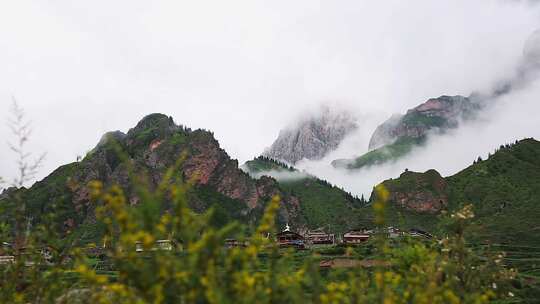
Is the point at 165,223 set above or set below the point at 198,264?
above

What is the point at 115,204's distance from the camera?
7.28 meters

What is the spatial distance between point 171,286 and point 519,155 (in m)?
216

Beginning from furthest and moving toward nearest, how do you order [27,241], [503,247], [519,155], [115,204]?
[519,155] < [503,247] < [27,241] < [115,204]

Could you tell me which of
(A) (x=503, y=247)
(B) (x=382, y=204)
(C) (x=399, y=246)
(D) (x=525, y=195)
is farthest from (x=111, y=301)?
(D) (x=525, y=195)

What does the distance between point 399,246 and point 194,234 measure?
35.2 feet

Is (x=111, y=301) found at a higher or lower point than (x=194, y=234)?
lower

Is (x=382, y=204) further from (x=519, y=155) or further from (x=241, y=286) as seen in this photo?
(x=519, y=155)

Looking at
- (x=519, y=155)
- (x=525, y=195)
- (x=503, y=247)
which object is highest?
(x=519, y=155)

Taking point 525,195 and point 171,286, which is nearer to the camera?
point 171,286

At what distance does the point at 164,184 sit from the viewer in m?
7.86

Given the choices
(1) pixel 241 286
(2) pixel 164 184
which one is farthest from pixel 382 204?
(2) pixel 164 184

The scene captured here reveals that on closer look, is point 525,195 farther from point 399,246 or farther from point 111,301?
point 111,301

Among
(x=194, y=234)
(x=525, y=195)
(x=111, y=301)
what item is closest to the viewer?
(x=194, y=234)

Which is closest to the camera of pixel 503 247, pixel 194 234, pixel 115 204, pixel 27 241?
pixel 115 204
